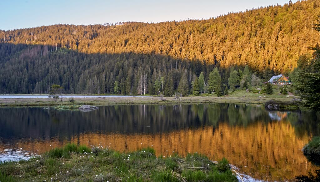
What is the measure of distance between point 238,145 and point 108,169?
13.8 metres

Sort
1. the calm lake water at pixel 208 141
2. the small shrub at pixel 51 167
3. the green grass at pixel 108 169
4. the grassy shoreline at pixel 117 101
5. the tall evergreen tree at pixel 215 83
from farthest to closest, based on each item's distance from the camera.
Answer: the tall evergreen tree at pixel 215 83 → the grassy shoreline at pixel 117 101 → the calm lake water at pixel 208 141 → the small shrub at pixel 51 167 → the green grass at pixel 108 169

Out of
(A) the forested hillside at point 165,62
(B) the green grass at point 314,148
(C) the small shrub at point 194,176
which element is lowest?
(B) the green grass at point 314,148

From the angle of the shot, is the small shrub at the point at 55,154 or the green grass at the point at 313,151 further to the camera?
the green grass at the point at 313,151

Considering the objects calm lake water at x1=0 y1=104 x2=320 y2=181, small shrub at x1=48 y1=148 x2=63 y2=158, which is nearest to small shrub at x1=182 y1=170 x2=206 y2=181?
calm lake water at x1=0 y1=104 x2=320 y2=181

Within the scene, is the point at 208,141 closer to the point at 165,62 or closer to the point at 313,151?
the point at 313,151

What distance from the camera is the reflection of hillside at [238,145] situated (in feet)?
47.2

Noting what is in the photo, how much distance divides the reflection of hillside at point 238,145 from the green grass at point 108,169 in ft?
13.2

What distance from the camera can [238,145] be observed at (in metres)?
20.5

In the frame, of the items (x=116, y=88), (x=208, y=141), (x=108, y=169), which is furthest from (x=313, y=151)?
(x=116, y=88)

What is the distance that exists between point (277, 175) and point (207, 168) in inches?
178

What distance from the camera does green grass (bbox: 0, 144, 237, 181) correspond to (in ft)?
29.0

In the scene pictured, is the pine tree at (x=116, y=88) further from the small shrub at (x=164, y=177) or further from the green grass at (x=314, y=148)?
the small shrub at (x=164, y=177)

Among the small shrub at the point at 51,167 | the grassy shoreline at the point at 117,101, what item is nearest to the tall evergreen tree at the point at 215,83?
the grassy shoreline at the point at 117,101

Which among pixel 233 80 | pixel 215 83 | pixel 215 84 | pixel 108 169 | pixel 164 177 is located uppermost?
pixel 233 80
